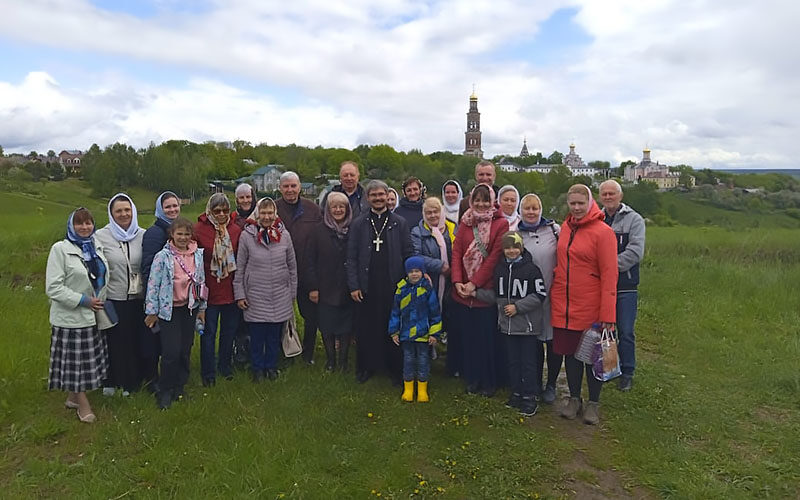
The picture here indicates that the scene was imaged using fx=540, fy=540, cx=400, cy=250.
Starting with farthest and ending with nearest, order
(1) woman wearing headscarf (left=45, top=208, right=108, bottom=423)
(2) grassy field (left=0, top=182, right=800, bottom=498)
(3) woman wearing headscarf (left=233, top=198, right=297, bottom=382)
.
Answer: (3) woman wearing headscarf (left=233, top=198, right=297, bottom=382) → (1) woman wearing headscarf (left=45, top=208, right=108, bottom=423) → (2) grassy field (left=0, top=182, right=800, bottom=498)

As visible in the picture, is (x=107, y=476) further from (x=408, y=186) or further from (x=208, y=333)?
(x=408, y=186)

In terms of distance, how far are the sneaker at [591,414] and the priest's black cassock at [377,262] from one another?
6.61ft

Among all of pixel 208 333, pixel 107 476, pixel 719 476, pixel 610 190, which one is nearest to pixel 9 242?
pixel 208 333

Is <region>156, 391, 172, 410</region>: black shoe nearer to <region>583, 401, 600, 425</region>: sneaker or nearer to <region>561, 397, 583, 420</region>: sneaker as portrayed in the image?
<region>561, 397, 583, 420</region>: sneaker

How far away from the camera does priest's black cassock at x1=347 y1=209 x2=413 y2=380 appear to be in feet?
17.2

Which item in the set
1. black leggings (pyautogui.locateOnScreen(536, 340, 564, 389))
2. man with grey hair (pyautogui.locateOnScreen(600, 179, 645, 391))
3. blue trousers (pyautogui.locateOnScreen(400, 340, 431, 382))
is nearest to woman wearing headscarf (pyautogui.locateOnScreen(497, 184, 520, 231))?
man with grey hair (pyautogui.locateOnScreen(600, 179, 645, 391))

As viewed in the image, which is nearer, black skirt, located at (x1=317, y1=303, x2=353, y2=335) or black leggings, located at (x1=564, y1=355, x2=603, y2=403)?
black leggings, located at (x1=564, y1=355, x2=603, y2=403)

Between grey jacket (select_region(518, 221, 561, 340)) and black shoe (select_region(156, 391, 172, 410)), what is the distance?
3.45m

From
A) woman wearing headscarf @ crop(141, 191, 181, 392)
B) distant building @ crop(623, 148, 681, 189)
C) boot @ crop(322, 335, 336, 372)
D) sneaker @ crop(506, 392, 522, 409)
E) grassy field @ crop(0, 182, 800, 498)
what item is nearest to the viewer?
grassy field @ crop(0, 182, 800, 498)

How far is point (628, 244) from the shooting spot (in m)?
5.28

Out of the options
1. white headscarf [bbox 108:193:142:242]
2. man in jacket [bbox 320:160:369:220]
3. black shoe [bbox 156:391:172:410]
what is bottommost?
black shoe [bbox 156:391:172:410]

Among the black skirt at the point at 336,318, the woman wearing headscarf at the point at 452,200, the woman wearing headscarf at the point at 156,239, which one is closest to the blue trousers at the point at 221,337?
the woman wearing headscarf at the point at 156,239

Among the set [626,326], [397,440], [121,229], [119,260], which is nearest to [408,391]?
[397,440]

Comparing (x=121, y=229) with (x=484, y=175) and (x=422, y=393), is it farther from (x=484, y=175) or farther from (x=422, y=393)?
(x=484, y=175)
